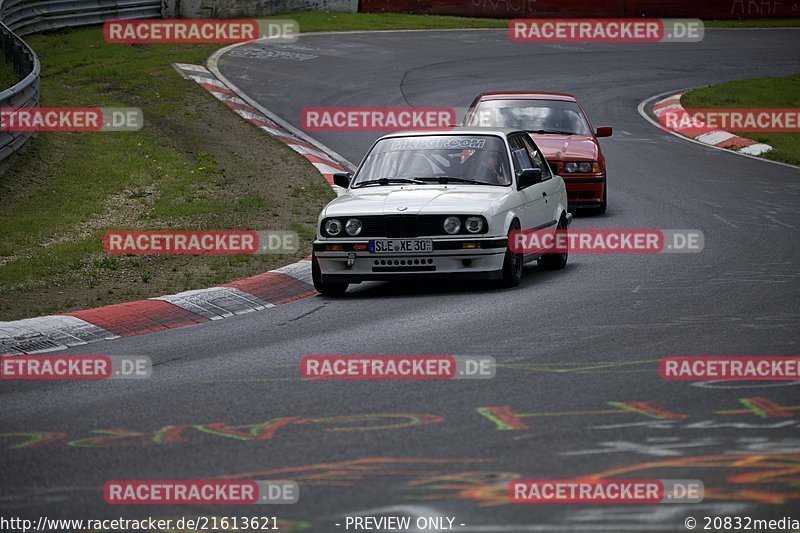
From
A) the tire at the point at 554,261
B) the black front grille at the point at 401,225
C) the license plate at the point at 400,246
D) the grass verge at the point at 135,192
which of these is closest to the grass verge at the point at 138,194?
the grass verge at the point at 135,192

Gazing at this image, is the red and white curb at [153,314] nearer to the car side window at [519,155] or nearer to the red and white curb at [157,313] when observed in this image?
the red and white curb at [157,313]

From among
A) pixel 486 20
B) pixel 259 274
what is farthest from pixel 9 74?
pixel 486 20

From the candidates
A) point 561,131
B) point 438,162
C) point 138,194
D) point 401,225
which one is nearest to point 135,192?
point 138,194

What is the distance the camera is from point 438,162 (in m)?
11.7

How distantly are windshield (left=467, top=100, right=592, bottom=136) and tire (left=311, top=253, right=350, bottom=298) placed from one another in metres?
5.79

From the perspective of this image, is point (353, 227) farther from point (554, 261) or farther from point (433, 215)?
point (554, 261)

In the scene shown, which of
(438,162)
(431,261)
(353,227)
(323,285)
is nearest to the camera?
(431,261)

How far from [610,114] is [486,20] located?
1302cm

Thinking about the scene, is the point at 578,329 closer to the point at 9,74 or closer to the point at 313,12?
the point at 9,74

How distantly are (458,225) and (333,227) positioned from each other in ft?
3.54

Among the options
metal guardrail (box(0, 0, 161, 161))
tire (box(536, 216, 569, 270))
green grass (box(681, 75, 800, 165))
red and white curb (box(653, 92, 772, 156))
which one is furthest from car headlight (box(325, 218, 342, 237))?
metal guardrail (box(0, 0, 161, 161))

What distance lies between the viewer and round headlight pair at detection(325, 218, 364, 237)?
10.7 metres

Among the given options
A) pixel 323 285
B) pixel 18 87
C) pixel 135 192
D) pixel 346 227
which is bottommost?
pixel 135 192

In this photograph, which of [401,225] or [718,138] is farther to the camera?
[718,138]
